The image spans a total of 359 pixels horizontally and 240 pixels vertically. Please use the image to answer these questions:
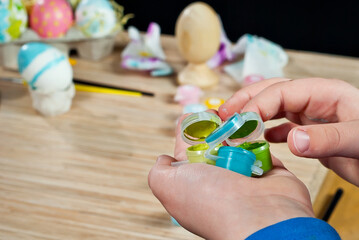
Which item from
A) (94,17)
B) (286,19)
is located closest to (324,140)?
(94,17)

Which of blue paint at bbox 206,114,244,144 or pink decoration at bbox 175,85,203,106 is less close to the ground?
blue paint at bbox 206,114,244,144

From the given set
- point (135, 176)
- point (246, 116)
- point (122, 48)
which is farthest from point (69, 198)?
Result: point (122, 48)

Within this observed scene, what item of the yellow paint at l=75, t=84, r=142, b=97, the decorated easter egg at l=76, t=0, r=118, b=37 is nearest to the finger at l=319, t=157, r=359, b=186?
the yellow paint at l=75, t=84, r=142, b=97

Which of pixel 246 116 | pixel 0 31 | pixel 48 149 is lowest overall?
pixel 48 149

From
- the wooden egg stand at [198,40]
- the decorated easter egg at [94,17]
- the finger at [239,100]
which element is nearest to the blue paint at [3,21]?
the decorated easter egg at [94,17]

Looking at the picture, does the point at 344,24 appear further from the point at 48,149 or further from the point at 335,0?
the point at 48,149

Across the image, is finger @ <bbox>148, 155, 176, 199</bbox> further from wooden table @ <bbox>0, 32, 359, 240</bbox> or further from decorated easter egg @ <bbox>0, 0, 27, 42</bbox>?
decorated easter egg @ <bbox>0, 0, 27, 42</bbox>

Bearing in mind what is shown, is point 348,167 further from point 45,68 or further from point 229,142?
point 45,68
